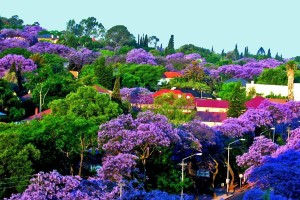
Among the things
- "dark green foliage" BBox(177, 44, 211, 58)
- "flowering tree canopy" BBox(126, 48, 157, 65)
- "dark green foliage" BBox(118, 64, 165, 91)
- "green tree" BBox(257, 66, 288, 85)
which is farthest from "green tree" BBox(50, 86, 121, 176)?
"dark green foliage" BBox(177, 44, 211, 58)

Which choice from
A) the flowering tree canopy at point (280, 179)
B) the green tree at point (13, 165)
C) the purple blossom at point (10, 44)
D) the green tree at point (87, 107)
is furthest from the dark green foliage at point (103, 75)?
the flowering tree canopy at point (280, 179)

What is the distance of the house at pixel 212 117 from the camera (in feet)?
220

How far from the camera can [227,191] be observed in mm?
47062

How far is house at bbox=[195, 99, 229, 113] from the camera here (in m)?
75.8

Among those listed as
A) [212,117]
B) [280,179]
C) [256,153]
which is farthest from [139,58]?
[280,179]

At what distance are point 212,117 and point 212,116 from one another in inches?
10.4

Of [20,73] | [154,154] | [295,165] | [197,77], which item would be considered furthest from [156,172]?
[197,77]

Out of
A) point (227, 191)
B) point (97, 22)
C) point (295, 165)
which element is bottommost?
point (227, 191)

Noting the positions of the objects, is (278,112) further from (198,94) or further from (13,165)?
(13,165)

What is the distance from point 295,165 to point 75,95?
20065 mm

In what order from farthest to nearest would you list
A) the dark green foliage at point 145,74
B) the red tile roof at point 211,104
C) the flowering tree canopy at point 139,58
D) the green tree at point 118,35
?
the green tree at point 118,35
the flowering tree canopy at point 139,58
the dark green foliage at point 145,74
the red tile roof at point 211,104

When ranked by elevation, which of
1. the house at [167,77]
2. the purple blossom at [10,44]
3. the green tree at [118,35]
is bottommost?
the house at [167,77]

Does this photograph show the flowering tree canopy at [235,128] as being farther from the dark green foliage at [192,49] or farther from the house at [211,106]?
the dark green foliage at [192,49]

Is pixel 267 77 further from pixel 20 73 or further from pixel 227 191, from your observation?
pixel 227 191
